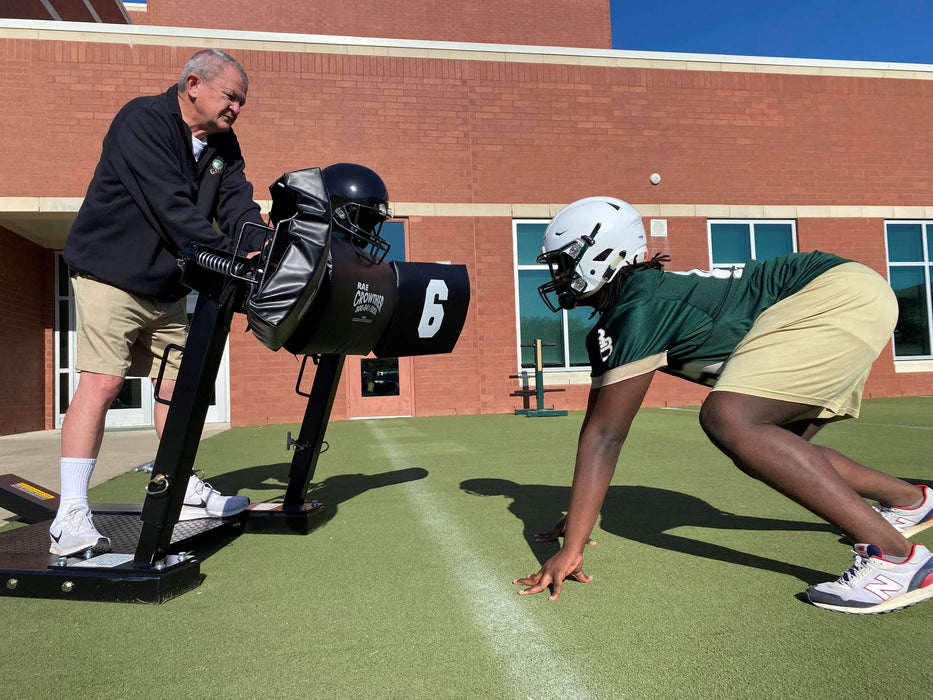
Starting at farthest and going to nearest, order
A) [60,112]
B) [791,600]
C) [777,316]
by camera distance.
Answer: [60,112]
[777,316]
[791,600]

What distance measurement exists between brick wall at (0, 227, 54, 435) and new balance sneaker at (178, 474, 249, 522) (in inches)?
356

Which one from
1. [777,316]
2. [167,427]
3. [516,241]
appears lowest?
[167,427]

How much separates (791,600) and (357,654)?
1.44 metres

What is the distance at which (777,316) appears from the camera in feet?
7.52

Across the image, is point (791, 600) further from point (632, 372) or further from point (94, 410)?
point (94, 410)

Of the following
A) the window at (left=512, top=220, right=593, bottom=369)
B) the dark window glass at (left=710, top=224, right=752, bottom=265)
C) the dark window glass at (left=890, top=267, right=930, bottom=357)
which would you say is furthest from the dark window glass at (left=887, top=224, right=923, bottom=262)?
the window at (left=512, top=220, right=593, bottom=369)

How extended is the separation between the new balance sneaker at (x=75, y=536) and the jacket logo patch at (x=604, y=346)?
2.09 metres

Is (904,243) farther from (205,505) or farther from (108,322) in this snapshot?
(108,322)

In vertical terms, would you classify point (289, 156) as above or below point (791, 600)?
above

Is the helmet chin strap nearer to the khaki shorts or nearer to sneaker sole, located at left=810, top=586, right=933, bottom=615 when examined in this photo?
sneaker sole, located at left=810, top=586, right=933, bottom=615

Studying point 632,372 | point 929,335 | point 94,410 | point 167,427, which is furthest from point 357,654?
point 929,335

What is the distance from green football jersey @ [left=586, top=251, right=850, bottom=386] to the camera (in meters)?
2.25

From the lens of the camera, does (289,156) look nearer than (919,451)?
No

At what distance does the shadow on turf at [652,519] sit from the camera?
2621 mm
